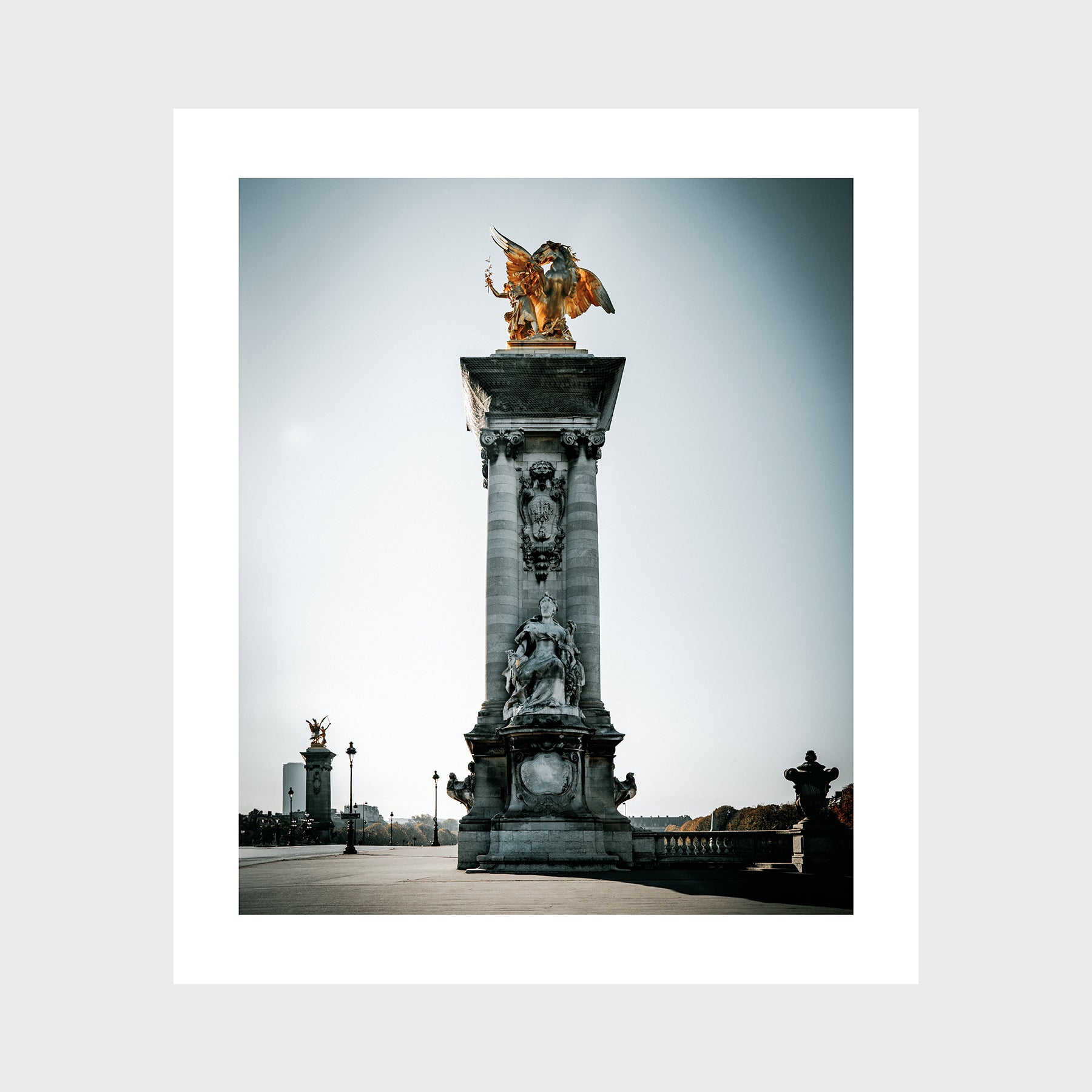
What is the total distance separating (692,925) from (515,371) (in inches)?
518

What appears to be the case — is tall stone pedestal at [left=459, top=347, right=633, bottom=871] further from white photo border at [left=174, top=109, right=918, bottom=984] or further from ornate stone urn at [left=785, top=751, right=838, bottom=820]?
white photo border at [left=174, top=109, right=918, bottom=984]

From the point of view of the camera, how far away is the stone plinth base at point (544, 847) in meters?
17.7

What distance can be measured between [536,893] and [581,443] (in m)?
10.3

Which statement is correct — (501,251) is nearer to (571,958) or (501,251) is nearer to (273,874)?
(273,874)

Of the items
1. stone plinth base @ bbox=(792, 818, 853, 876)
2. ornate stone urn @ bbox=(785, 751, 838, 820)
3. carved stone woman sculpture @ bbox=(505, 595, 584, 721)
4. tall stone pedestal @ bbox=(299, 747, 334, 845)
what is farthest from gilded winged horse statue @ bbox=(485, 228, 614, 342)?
tall stone pedestal @ bbox=(299, 747, 334, 845)

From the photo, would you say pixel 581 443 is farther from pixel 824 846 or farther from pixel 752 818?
pixel 752 818

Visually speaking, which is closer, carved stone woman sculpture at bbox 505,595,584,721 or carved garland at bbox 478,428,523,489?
carved stone woman sculpture at bbox 505,595,584,721

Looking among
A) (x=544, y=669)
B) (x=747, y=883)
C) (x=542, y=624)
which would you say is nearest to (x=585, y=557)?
(x=542, y=624)

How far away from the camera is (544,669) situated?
1878 centimetres

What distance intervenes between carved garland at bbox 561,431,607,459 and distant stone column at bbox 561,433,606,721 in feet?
0.04

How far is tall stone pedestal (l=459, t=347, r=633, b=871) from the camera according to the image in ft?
59.9

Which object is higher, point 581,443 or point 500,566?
point 581,443

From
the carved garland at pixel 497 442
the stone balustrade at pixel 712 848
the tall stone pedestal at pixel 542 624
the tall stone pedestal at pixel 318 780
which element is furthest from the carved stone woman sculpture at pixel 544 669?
the tall stone pedestal at pixel 318 780
